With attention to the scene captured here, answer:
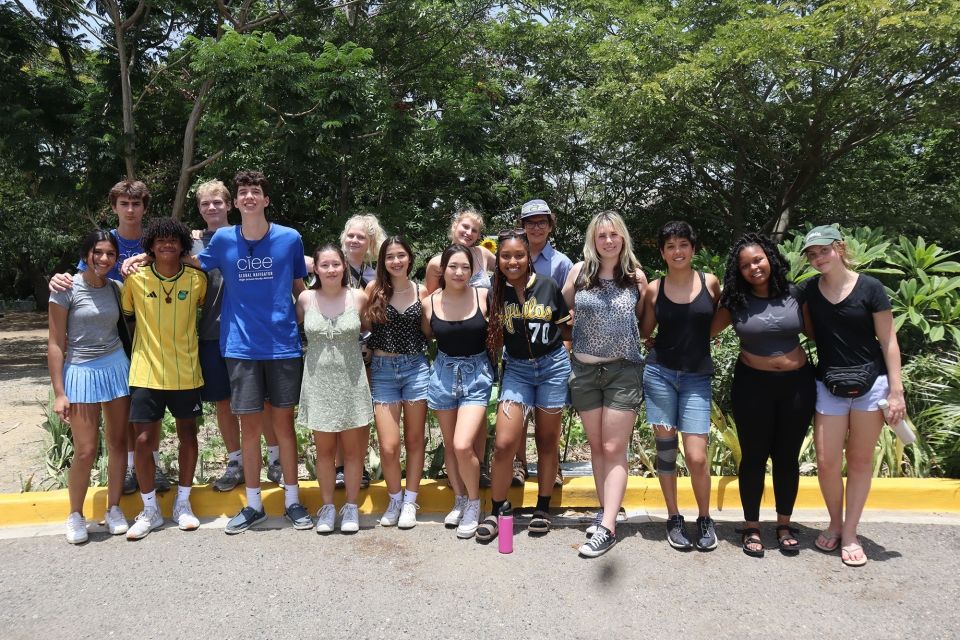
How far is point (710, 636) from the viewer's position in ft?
10.1

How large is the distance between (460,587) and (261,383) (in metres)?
1.71

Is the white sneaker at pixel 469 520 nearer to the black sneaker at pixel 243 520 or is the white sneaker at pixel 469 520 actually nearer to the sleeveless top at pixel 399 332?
the sleeveless top at pixel 399 332

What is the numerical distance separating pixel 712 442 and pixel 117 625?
390 centimetres

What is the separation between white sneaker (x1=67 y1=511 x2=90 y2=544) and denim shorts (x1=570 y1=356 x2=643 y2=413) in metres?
3.08

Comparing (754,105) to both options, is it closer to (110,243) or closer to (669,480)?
(669,480)

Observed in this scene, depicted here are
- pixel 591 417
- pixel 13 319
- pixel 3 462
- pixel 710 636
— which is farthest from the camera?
pixel 13 319

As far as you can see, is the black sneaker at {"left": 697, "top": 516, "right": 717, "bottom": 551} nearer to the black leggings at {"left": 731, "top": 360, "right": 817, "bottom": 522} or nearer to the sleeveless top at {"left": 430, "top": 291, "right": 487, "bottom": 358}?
the black leggings at {"left": 731, "top": 360, "right": 817, "bottom": 522}

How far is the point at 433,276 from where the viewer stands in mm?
4367

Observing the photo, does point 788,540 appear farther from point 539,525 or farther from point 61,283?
point 61,283

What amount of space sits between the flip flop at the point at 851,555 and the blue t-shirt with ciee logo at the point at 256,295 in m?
3.36

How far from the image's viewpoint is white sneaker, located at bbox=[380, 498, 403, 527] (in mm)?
4344

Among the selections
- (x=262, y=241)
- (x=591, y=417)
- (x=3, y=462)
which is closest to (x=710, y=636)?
(x=591, y=417)

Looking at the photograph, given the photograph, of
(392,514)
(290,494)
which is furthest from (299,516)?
(392,514)

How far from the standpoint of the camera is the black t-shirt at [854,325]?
12.0ft
